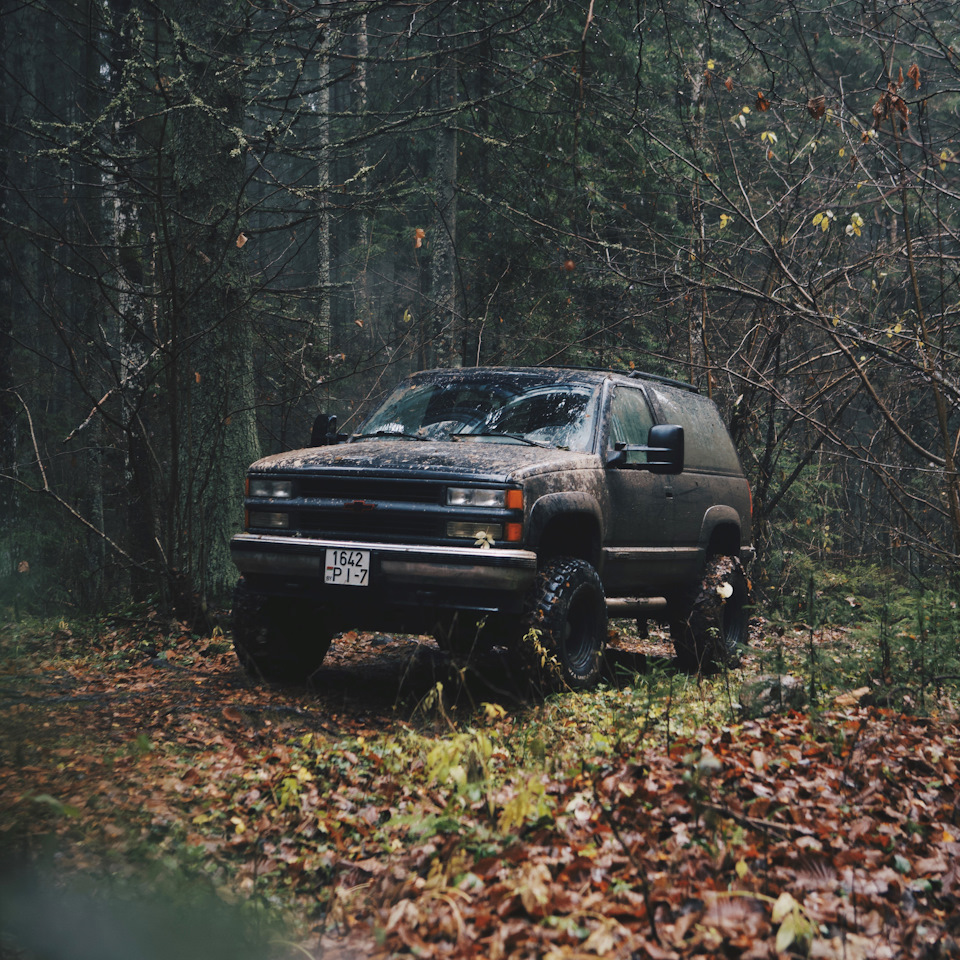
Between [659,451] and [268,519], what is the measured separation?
2769mm

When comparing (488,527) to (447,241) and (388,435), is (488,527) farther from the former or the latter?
(447,241)

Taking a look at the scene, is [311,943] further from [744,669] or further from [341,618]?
[744,669]

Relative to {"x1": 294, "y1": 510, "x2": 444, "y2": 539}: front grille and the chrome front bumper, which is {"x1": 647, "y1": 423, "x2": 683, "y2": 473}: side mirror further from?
{"x1": 294, "y1": 510, "x2": 444, "y2": 539}: front grille

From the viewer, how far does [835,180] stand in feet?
27.7

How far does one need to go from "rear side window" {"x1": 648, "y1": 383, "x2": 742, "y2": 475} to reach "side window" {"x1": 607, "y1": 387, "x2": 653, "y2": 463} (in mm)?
277

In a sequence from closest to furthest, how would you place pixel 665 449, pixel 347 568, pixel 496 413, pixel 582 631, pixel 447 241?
pixel 347 568 < pixel 582 631 < pixel 665 449 < pixel 496 413 < pixel 447 241

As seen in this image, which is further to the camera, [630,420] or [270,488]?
[630,420]

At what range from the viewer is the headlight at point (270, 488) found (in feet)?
19.6

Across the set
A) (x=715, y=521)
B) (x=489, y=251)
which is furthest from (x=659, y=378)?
(x=489, y=251)

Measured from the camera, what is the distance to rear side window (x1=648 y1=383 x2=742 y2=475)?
7.82 metres

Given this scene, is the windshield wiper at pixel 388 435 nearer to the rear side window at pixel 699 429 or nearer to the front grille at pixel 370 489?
the front grille at pixel 370 489

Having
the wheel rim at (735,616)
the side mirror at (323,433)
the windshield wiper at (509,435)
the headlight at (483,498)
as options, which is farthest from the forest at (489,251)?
the headlight at (483,498)

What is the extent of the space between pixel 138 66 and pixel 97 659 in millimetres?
4759

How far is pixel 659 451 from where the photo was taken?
656cm
